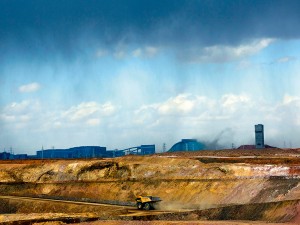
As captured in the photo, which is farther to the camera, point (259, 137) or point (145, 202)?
point (259, 137)

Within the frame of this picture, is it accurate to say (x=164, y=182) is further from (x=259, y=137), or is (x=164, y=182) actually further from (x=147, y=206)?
(x=259, y=137)

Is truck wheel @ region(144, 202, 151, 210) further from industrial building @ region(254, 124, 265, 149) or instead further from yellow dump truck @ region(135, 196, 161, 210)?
industrial building @ region(254, 124, 265, 149)

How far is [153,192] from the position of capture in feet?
269

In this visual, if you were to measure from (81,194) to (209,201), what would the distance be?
25.6 meters

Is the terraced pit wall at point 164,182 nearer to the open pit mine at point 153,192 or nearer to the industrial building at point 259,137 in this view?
the open pit mine at point 153,192

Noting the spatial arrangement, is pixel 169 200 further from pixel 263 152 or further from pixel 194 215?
pixel 263 152

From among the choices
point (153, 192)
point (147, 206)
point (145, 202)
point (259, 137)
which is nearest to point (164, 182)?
point (153, 192)

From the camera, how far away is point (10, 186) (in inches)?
3912

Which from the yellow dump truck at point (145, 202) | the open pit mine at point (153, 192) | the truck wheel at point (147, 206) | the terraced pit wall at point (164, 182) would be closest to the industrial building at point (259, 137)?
the open pit mine at point (153, 192)

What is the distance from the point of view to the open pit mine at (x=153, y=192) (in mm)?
52188

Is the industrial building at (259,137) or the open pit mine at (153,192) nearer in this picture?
the open pit mine at (153,192)

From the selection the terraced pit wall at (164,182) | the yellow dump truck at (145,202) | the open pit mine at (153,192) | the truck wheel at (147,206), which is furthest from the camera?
the terraced pit wall at (164,182)

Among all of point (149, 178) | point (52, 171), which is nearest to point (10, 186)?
point (52, 171)

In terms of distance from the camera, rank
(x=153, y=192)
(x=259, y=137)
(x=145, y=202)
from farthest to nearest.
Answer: (x=259, y=137) → (x=153, y=192) → (x=145, y=202)
